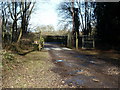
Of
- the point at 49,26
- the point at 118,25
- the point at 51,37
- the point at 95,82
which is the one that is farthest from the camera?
the point at 49,26

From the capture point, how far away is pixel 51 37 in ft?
119

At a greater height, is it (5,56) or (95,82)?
(5,56)

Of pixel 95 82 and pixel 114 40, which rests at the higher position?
pixel 114 40

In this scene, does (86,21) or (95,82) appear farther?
(86,21)

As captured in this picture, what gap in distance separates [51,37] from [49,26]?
14.9ft

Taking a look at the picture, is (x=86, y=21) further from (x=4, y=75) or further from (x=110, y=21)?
(x=4, y=75)

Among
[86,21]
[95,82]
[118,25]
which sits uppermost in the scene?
[86,21]

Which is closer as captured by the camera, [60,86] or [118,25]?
[60,86]

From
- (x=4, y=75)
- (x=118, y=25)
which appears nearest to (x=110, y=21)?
(x=118, y=25)

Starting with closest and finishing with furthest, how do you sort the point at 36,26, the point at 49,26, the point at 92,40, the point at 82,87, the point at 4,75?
the point at 82,87, the point at 4,75, the point at 92,40, the point at 36,26, the point at 49,26

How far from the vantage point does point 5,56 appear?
6.36 m

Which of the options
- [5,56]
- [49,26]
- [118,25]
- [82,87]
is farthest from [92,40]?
[49,26]

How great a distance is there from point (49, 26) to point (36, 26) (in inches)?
Answer: 841

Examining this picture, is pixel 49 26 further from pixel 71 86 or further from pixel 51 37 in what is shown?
pixel 71 86
